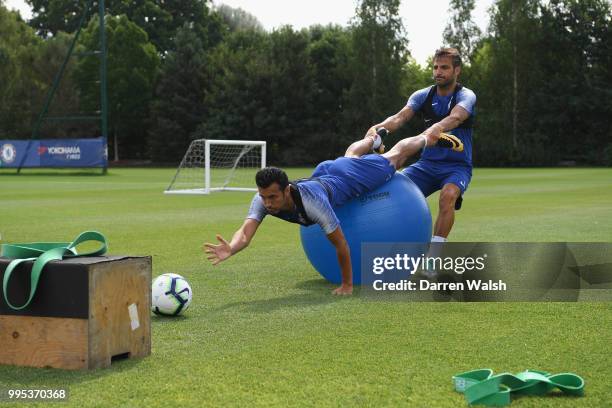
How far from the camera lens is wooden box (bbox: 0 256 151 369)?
4934 mm

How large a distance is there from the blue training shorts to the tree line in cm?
5516

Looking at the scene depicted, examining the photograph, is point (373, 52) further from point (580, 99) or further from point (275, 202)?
point (275, 202)

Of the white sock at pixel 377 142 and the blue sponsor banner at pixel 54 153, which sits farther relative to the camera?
the blue sponsor banner at pixel 54 153

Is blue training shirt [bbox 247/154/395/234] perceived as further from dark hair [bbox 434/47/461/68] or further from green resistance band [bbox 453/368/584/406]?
green resistance band [bbox 453/368/584/406]

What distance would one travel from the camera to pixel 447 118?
9.01m

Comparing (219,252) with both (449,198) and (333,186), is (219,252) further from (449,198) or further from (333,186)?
(449,198)

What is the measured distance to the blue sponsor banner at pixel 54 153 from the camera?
4438cm

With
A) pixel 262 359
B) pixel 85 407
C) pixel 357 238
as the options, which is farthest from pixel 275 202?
pixel 85 407

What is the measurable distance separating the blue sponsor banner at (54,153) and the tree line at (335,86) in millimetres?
18553

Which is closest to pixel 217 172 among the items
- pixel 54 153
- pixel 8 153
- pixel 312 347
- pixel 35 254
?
pixel 54 153

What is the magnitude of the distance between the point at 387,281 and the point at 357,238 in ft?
2.05

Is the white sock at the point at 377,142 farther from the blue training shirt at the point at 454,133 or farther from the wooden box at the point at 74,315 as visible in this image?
the wooden box at the point at 74,315

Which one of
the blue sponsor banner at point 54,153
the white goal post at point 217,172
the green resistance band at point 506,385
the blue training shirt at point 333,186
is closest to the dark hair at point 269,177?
the blue training shirt at point 333,186

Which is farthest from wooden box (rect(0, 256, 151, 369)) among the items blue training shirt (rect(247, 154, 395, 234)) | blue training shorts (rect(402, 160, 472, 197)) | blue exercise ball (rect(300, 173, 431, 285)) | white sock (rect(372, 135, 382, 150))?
blue training shorts (rect(402, 160, 472, 197))
